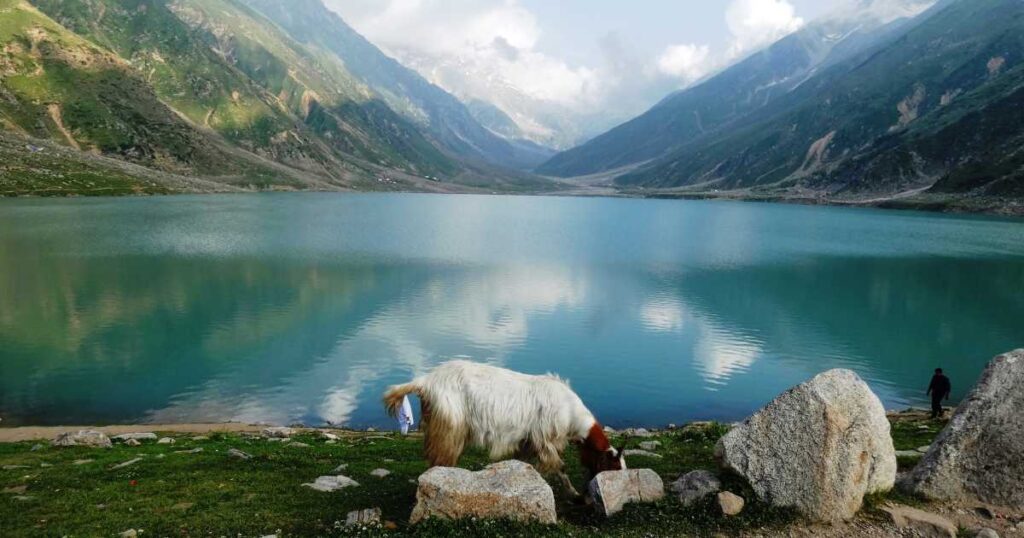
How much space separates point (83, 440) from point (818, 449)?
2261 cm

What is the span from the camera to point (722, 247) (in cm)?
10062

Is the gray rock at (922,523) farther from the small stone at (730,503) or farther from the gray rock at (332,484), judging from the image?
the gray rock at (332,484)

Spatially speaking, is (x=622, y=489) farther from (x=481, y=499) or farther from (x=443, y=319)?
(x=443, y=319)

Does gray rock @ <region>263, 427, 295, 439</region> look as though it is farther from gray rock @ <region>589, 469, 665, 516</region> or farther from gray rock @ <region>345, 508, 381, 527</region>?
gray rock @ <region>589, 469, 665, 516</region>

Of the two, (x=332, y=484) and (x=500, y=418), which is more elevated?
(x=500, y=418)

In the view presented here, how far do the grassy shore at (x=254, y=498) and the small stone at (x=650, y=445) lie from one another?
0.38 meters

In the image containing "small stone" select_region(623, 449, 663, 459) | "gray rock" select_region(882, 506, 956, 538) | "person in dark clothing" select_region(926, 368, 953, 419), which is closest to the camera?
"gray rock" select_region(882, 506, 956, 538)

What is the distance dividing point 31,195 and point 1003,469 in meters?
182

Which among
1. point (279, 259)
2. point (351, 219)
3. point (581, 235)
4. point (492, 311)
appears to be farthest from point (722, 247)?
point (351, 219)

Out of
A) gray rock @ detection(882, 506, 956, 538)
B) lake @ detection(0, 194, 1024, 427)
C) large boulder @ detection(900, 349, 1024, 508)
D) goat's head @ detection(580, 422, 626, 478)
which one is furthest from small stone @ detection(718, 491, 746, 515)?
lake @ detection(0, 194, 1024, 427)

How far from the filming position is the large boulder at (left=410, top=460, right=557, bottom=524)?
1140 centimetres

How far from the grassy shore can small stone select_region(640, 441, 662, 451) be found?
383 millimetres

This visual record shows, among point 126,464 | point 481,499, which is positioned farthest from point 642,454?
point 126,464

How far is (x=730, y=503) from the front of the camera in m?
12.4
